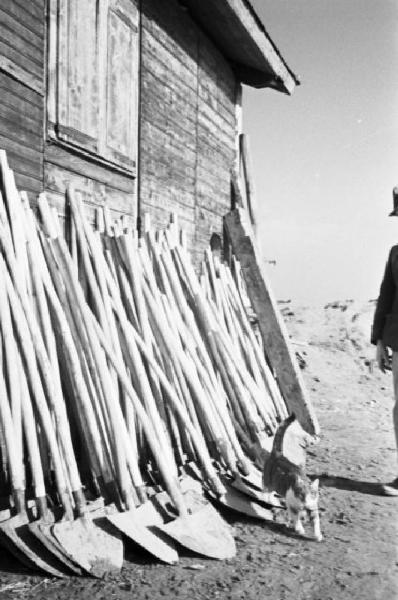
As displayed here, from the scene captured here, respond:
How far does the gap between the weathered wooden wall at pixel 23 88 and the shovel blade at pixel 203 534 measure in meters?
2.41

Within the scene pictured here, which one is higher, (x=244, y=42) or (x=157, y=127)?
(x=244, y=42)

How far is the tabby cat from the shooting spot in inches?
124

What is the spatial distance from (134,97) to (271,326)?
8.42 feet

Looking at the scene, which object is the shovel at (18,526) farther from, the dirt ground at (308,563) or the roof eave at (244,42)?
the roof eave at (244,42)

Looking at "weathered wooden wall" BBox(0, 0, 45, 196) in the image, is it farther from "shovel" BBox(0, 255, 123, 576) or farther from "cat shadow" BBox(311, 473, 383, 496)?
"cat shadow" BBox(311, 473, 383, 496)

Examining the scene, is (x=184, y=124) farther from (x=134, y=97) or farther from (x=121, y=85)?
(x=121, y=85)

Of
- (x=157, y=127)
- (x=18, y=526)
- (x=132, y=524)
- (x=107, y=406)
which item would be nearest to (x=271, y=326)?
(x=157, y=127)

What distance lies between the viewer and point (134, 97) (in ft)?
17.9

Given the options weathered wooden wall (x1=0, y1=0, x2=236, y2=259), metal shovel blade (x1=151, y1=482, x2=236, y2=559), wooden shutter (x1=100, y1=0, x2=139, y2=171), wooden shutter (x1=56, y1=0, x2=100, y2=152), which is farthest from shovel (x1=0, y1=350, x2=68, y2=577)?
wooden shutter (x1=100, y1=0, x2=139, y2=171)

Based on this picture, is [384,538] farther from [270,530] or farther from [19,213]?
[19,213]

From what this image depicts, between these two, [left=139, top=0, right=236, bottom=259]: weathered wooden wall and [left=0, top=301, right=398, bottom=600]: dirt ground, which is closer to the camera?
[left=0, top=301, right=398, bottom=600]: dirt ground

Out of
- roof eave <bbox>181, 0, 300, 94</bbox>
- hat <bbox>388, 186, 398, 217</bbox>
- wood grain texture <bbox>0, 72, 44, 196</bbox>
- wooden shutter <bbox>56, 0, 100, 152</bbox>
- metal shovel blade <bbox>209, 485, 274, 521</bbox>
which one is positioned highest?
roof eave <bbox>181, 0, 300, 94</bbox>

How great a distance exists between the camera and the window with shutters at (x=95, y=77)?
4348 millimetres

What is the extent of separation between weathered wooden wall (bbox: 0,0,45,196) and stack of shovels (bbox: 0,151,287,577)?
0.77 ft
